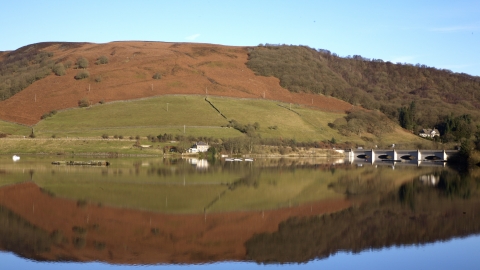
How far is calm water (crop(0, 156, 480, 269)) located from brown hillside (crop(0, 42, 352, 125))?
65938mm

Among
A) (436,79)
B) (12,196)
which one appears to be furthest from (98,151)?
(436,79)

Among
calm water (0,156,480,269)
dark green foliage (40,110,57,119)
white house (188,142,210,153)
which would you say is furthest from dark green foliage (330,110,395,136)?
calm water (0,156,480,269)

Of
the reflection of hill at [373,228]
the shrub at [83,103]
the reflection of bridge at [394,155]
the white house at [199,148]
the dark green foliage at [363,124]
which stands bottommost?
the reflection of hill at [373,228]

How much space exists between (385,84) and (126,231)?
144246mm

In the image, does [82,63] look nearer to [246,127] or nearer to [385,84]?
[246,127]

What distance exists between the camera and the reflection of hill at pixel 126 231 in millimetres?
23109

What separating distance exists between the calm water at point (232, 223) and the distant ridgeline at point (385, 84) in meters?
84.6

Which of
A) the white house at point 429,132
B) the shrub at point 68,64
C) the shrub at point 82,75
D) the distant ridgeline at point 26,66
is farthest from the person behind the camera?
the white house at point 429,132

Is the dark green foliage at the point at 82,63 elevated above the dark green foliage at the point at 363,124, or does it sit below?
above

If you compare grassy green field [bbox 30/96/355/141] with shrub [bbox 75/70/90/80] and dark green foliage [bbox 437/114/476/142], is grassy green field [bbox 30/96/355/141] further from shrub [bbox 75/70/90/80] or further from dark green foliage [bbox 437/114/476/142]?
dark green foliage [bbox 437/114/476/142]

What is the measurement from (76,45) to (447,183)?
119 meters

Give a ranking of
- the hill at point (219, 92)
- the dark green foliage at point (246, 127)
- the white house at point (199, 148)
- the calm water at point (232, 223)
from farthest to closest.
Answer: the hill at point (219, 92)
the dark green foliage at point (246, 127)
the white house at point (199, 148)
the calm water at point (232, 223)

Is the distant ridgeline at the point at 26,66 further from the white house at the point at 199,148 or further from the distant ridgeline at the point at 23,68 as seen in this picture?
the white house at the point at 199,148

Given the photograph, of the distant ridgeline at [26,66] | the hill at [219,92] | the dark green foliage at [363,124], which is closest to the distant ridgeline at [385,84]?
the hill at [219,92]
